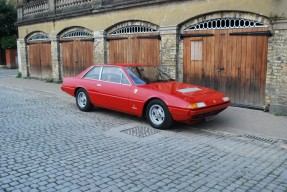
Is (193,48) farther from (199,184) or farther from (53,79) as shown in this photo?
(53,79)

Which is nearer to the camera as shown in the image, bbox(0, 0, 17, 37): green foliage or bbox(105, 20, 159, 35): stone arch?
bbox(105, 20, 159, 35): stone arch

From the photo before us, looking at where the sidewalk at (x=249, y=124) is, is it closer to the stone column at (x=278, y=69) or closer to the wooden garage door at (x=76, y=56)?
the stone column at (x=278, y=69)

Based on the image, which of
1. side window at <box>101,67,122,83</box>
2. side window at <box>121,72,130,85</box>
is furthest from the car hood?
side window at <box>101,67,122,83</box>

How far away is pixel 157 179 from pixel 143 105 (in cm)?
320

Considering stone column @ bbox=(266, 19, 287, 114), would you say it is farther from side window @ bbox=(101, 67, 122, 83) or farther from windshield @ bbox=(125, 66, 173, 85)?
side window @ bbox=(101, 67, 122, 83)

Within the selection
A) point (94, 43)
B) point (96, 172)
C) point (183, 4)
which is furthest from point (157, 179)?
point (94, 43)

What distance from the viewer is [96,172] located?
185 inches

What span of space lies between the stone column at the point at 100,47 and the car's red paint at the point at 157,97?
483 cm

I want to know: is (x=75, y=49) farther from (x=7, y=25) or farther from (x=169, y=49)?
(x=7, y=25)

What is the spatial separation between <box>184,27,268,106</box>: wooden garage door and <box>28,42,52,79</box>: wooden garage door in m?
9.86

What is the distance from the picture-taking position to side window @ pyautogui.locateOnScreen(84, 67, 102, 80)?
9036 mm

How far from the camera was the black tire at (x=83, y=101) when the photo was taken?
30.2ft

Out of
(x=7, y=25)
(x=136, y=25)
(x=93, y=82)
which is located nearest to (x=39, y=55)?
(x=136, y=25)

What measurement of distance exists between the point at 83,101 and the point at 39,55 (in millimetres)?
10421
